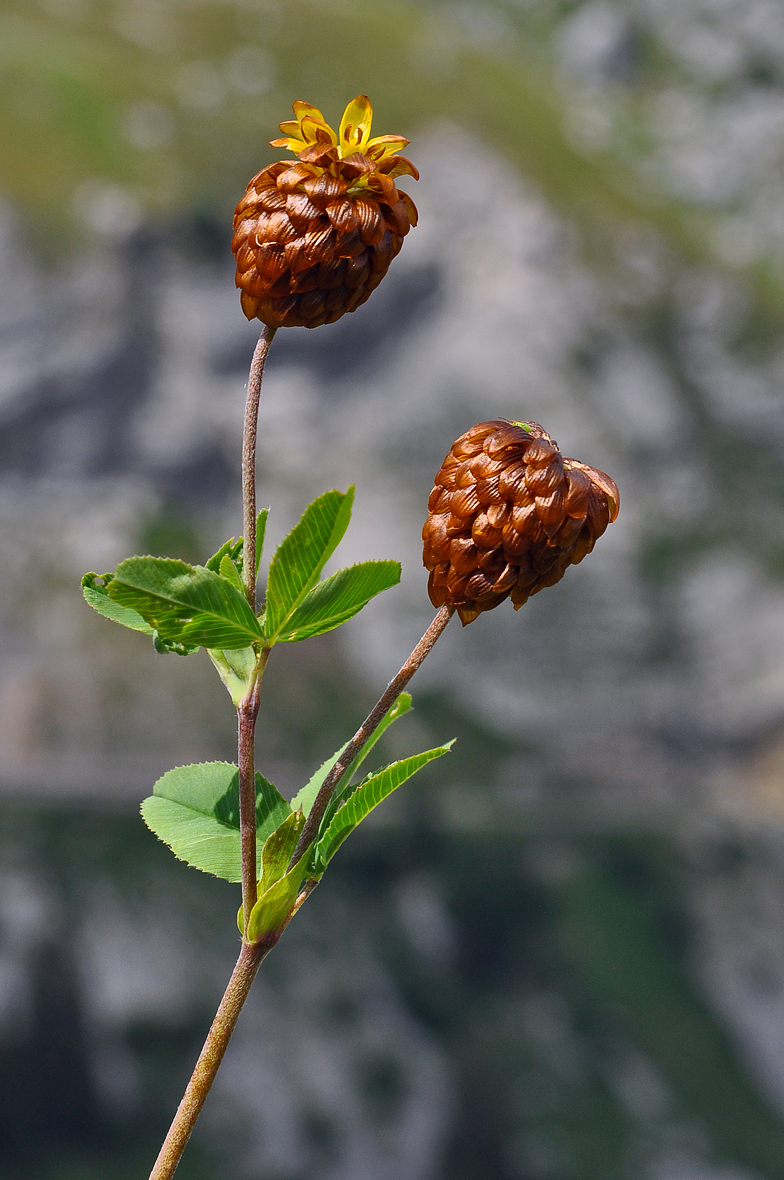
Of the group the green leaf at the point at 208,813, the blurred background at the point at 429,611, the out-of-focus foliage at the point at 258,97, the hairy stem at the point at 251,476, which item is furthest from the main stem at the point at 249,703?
the out-of-focus foliage at the point at 258,97

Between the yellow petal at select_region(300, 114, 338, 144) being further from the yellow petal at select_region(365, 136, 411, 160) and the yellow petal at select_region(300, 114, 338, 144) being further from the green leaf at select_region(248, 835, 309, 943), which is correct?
the green leaf at select_region(248, 835, 309, 943)

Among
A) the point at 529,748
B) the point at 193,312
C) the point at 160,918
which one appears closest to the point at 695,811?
the point at 529,748

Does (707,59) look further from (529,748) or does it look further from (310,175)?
(310,175)

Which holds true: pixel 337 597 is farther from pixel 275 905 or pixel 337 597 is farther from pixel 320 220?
pixel 320 220

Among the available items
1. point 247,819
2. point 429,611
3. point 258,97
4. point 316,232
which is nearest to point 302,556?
point 247,819

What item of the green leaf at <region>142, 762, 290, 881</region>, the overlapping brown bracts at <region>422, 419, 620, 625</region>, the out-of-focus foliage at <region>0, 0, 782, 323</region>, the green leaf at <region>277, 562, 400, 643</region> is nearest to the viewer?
the overlapping brown bracts at <region>422, 419, 620, 625</region>

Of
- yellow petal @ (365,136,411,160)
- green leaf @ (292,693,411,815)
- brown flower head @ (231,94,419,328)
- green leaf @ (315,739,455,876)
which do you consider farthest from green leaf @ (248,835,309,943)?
yellow petal @ (365,136,411,160)
